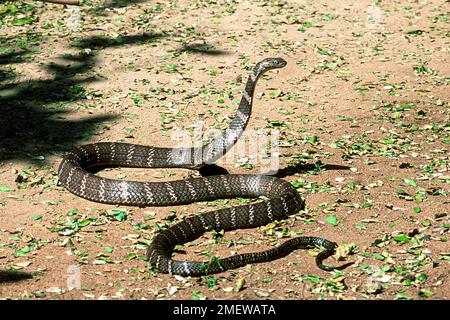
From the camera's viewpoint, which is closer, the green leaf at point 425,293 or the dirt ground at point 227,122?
the green leaf at point 425,293

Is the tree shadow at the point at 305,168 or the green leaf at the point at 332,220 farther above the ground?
the tree shadow at the point at 305,168

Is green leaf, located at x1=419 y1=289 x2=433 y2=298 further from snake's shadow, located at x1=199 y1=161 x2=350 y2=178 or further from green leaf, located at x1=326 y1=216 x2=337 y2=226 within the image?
snake's shadow, located at x1=199 y1=161 x2=350 y2=178

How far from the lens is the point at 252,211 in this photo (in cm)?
867

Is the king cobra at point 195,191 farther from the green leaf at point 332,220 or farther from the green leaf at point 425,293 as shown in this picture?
the green leaf at point 425,293

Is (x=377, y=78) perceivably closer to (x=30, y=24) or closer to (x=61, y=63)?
(x=61, y=63)

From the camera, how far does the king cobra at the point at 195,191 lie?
308 inches

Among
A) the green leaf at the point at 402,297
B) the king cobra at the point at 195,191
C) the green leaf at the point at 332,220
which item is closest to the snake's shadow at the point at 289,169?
the king cobra at the point at 195,191

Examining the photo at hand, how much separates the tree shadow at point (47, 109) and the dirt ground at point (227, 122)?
0.10ft

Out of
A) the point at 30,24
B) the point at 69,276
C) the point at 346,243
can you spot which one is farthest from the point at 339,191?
the point at 30,24

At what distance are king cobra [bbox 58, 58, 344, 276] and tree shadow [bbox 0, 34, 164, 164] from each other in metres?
0.84

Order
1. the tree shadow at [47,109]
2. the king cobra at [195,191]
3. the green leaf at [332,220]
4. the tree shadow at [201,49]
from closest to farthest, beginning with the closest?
the king cobra at [195,191]
the green leaf at [332,220]
the tree shadow at [47,109]
the tree shadow at [201,49]

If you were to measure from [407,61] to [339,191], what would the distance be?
502 cm

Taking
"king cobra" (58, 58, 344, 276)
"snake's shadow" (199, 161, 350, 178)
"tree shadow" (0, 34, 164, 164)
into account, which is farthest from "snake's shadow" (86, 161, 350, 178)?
"tree shadow" (0, 34, 164, 164)

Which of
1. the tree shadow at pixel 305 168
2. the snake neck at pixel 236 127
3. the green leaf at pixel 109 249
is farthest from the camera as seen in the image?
the tree shadow at pixel 305 168
